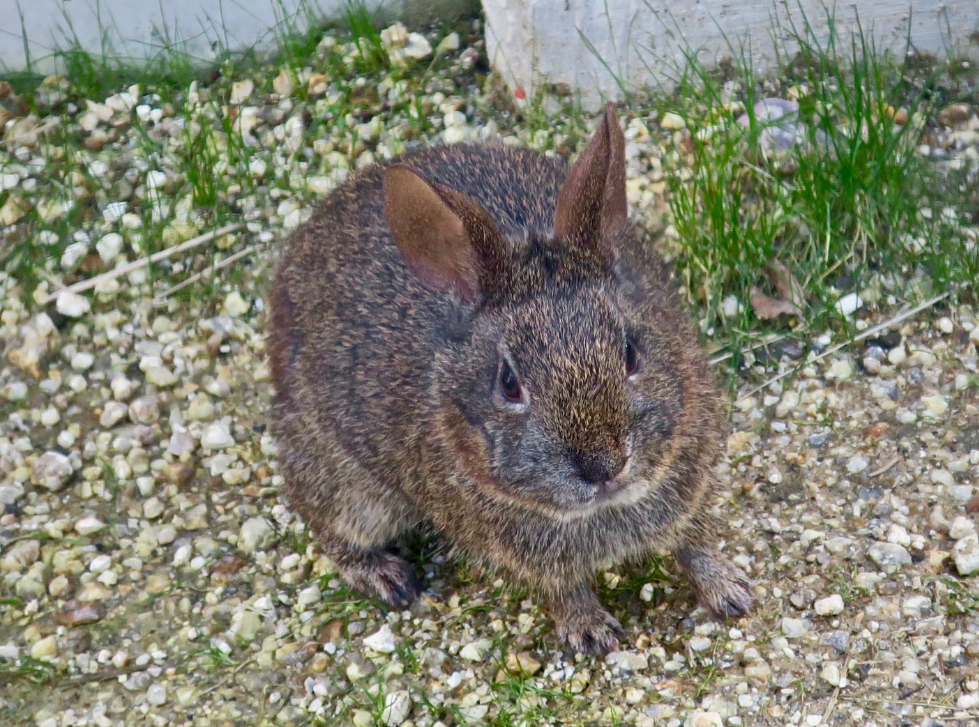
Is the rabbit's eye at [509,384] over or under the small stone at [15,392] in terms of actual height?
over

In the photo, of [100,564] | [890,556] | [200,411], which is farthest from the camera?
[200,411]

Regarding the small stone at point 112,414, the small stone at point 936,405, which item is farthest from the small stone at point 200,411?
the small stone at point 936,405

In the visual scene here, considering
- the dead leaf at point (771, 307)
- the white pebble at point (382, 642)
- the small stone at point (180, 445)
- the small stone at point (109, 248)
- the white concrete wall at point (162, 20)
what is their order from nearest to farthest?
1. the white pebble at point (382, 642)
2. the dead leaf at point (771, 307)
3. the small stone at point (180, 445)
4. the small stone at point (109, 248)
5. the white concrete wall at point (162, 20)

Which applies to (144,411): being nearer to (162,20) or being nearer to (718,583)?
(162,20)

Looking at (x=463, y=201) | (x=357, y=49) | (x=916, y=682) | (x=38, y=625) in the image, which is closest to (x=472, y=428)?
(x=463, y=201)

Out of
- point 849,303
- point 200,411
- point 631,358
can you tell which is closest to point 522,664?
point 631,358

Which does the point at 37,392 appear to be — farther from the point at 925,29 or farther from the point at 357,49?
the point at 925,29

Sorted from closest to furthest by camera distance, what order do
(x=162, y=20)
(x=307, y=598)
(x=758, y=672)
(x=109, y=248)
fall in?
(x=758, y=672), (x=307, y=598), (x=109, y=248), (x=162, y=20)

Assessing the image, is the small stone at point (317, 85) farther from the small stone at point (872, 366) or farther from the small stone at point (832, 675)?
the small stone at point (832, 675)
